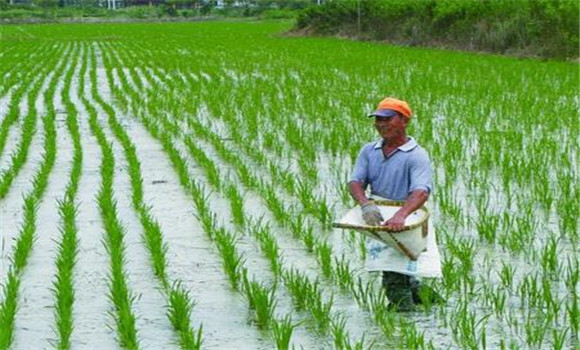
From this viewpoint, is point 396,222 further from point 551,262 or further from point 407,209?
point 551,262

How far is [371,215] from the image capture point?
4.04 m

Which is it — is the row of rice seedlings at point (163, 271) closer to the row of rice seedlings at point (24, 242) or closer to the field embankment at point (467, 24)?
the row of rice seedlings at point (24, 242)

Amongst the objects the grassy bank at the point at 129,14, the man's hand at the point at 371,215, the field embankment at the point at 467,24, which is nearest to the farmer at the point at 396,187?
the man's hand at the point at 371,215

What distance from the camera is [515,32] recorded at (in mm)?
20656

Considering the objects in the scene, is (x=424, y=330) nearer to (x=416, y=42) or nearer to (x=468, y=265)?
(x=468, y=265)

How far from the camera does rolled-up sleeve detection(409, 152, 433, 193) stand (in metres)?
4.14

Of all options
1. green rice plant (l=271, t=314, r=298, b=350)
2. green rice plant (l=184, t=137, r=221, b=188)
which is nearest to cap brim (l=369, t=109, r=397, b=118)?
green rice plant (l=271, t=314, r=298, b=350)

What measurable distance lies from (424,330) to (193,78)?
12.5m

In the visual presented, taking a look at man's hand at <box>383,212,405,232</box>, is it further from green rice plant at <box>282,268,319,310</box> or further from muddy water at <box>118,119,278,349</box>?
muddy water at <box>118,119,278,349</box>

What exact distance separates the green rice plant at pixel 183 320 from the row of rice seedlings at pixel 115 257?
0.15 m

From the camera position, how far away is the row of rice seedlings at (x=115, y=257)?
12.9 ft

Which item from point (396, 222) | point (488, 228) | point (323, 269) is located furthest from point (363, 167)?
point (488, 228)

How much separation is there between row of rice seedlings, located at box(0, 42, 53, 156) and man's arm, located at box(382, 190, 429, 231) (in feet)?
17.7

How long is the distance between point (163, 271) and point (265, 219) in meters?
1.33
